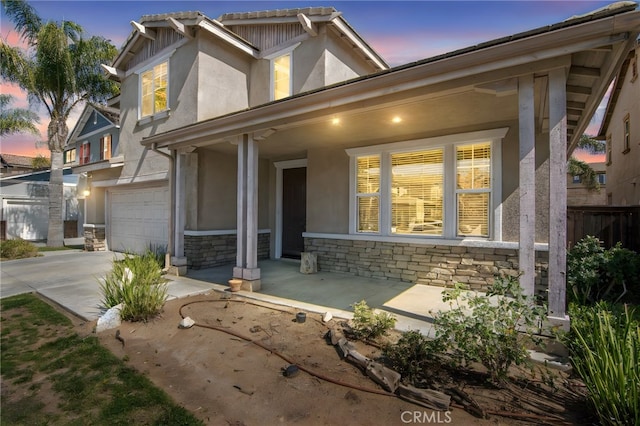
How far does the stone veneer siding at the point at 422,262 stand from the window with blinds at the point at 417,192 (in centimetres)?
47

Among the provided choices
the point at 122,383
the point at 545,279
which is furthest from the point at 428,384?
the point at 545,279

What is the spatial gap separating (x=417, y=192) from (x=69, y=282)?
8.10 m

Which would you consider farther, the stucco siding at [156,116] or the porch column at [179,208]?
the stucco siding at [156,116]

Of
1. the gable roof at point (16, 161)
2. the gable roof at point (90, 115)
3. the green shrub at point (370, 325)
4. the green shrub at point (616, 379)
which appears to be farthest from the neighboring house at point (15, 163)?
the green shrub at point (616, 379)

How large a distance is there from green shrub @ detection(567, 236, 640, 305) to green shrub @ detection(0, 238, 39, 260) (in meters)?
15.7

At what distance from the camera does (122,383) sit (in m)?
3.07

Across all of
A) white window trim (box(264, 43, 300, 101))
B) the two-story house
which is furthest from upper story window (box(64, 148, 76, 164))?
white window trim (box(264, 43, 300, 101))

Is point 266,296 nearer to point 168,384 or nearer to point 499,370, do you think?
point 168,384

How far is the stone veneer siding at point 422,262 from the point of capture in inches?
222

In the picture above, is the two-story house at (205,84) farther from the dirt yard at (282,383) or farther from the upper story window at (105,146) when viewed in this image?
the dirt yard at (282,383)

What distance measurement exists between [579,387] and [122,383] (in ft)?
14.2

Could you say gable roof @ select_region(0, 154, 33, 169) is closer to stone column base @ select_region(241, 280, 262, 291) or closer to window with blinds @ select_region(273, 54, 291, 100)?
window with blinds @ select_region(273, 54, 291, 100)

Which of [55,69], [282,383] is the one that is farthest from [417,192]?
[55,69]

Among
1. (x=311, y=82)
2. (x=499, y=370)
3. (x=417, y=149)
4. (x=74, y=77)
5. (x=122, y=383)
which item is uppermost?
(x=74, y=77)
